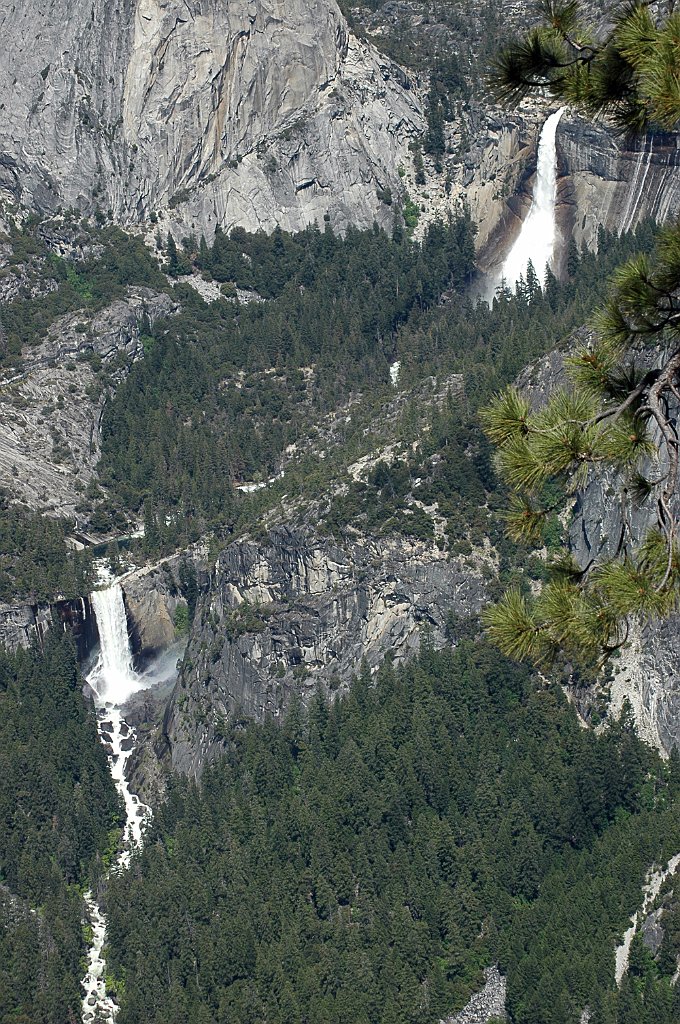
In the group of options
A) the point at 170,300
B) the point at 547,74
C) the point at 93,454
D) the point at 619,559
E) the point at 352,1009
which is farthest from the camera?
the point at 170,300

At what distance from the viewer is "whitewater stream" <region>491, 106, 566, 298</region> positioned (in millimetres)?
186625

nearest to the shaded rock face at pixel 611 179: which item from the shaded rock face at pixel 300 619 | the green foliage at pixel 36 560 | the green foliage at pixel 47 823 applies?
the shaded rock face at pixel 300 619

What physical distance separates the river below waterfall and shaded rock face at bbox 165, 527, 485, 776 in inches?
148

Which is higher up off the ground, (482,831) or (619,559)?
(619,559)

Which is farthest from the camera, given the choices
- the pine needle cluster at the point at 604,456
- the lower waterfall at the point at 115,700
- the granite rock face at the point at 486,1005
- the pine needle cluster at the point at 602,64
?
the lower waterfall at the point at 115,700

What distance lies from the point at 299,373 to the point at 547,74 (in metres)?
138

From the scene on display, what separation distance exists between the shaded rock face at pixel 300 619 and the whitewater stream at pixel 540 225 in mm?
43983

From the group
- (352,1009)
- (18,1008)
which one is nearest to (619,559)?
(352,1009)

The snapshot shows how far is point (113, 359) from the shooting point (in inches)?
6978

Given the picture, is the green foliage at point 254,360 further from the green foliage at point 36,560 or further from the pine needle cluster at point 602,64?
the pine needle cluster at point 602,64

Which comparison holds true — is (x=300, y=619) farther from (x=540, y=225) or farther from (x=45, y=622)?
(x=540, y=225)

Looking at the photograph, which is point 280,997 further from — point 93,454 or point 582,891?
point 93,454

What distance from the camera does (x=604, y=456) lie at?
34.8 metres

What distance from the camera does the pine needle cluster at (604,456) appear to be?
113 feet
